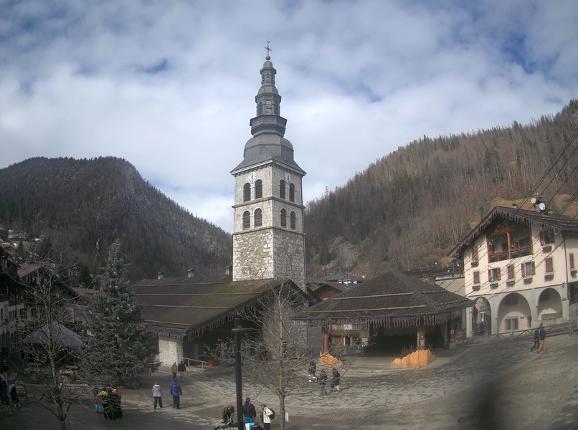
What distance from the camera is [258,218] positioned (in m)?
38.2

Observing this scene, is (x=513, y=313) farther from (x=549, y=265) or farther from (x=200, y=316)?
(x=200, y=316)

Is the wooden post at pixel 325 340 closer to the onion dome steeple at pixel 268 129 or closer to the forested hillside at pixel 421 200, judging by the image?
the onion dome steeple at pixel 268 129

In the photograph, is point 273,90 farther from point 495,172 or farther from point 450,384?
point 495,172

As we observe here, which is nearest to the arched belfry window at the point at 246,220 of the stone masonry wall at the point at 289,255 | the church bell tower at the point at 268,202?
the church bell tower at the point at 268,202

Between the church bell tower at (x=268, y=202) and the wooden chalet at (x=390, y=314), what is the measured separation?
7680 mm

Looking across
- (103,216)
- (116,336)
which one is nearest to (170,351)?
(116,336)

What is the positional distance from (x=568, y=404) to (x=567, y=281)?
19.6 metres

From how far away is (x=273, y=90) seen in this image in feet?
130

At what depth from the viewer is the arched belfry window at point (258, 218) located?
38.0 meters

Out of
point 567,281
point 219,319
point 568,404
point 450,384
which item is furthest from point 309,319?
point 568,404

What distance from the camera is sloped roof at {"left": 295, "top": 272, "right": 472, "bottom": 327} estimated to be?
25516 mm

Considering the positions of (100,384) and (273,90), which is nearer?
(100,384)

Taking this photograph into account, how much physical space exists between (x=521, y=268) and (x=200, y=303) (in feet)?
70.7

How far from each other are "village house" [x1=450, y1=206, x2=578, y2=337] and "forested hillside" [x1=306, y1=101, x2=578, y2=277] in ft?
165
